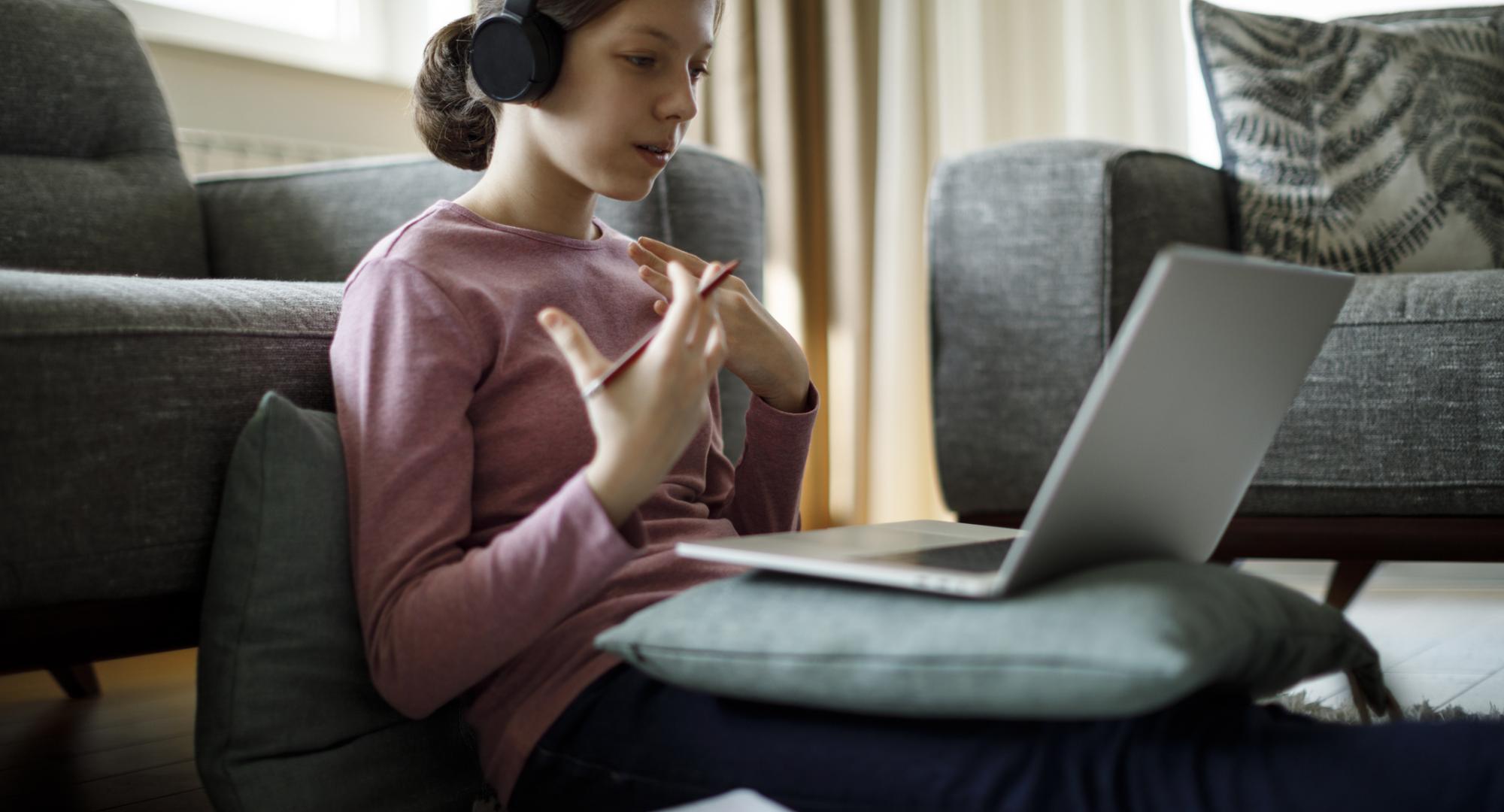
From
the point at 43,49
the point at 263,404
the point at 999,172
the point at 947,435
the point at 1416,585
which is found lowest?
the point at 1416,585

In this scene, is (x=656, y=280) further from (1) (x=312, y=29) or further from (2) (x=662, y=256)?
(1) (x=312, y=29)

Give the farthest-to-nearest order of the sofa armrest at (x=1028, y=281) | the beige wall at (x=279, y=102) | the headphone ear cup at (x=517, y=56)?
1. the beige wall at (x=279, y=102)
2. the sofa armrest at (x=1028, y=281)
3. the headphone ear cup at (x=517, y=56)

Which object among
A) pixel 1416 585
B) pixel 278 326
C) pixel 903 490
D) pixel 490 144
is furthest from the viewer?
pixel 903 490

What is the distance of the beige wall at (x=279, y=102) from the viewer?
6.79ft

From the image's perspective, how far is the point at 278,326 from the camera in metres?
0.90

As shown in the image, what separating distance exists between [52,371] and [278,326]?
0.56 ft

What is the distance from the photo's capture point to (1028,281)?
62.2 inches

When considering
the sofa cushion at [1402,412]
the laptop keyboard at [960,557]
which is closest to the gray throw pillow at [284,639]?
the laptop keyboard at [960,557]

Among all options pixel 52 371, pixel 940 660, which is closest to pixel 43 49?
pixel 52 371

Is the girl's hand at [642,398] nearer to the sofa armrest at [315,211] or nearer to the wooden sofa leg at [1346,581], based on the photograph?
the sofa armrest at [315,211]

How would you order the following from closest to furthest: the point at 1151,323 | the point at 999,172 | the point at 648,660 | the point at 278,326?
1. the point at 1151,323
2. the point at 648,660
3. the point at 278,326
4. the point at 999,172

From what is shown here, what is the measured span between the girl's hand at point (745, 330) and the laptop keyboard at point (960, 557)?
25 centimetres

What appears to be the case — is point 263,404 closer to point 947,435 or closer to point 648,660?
point 648,660

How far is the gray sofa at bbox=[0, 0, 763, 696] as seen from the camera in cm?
75
